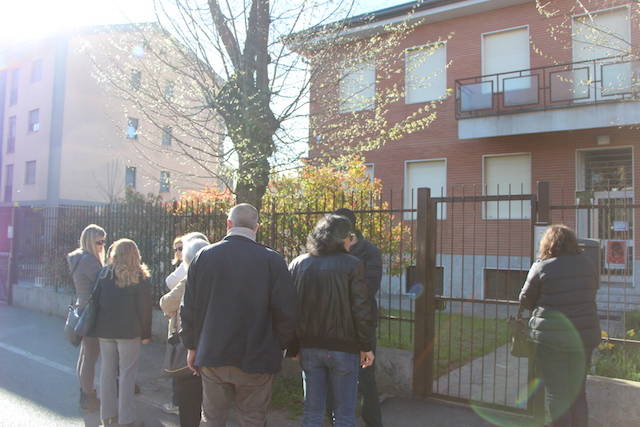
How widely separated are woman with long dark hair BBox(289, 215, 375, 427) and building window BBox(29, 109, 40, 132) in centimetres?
2655

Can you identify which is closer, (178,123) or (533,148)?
(178,123)

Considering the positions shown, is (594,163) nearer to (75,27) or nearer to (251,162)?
(251,162)

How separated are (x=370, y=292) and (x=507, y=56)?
36.3 feet

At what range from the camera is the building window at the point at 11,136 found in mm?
26945

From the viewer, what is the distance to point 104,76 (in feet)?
22.6

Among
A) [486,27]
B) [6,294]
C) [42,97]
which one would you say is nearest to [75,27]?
[42,97]

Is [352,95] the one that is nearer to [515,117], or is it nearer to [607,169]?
[515,117]

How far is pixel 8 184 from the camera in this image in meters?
26.9

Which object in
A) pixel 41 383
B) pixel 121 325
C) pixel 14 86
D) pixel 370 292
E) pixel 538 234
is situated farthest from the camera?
pixel 14 86

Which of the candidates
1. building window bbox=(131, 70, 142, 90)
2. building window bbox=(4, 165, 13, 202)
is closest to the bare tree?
building window bbox=(131, 70, 142, 90)

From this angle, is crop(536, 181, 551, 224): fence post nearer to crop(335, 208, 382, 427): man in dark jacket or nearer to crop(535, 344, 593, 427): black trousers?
crop(535, 344, 593, 427): black trousers

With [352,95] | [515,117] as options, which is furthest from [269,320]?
[515,117]

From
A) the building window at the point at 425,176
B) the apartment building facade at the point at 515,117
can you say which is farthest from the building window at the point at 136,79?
the building window at the point at 425,176

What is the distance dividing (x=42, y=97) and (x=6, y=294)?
57.3 feet
